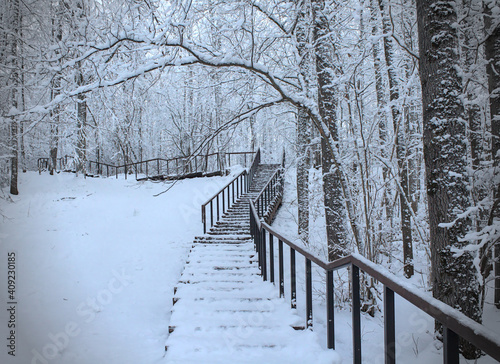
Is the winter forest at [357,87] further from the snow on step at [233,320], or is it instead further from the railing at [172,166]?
the railing at [172,166]

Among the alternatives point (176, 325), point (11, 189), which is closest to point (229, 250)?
point (176, 325)

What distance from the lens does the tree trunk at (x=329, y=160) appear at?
541 cm

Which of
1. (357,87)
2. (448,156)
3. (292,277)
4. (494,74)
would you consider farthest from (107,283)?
(494,74)

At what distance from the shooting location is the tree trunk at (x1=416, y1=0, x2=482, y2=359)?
3023 mm

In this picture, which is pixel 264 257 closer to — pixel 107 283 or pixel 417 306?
pixel 107 283

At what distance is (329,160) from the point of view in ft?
18.2

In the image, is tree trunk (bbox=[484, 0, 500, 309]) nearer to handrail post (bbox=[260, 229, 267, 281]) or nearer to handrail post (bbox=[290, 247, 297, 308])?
handrail post (bbox=[290, 247, 297, 308])

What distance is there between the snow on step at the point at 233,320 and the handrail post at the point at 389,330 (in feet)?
3.00

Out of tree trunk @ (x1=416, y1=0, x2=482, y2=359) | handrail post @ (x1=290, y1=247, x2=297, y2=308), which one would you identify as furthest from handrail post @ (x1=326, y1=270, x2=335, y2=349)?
tree trunk @ (x1=416, y1=0, x2=482, y2=359)

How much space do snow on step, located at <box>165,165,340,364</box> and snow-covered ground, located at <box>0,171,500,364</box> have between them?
10.5 inches

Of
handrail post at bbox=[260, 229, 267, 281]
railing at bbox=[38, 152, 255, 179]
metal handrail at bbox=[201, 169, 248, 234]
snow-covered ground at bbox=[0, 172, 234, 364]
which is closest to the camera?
snow-covered ground at bbox=[0, 172, 234, 364]

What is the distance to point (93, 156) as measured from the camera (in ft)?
121

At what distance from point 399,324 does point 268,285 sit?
2110 mm

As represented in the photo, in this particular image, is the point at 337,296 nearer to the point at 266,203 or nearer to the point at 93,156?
the point at 266,203
